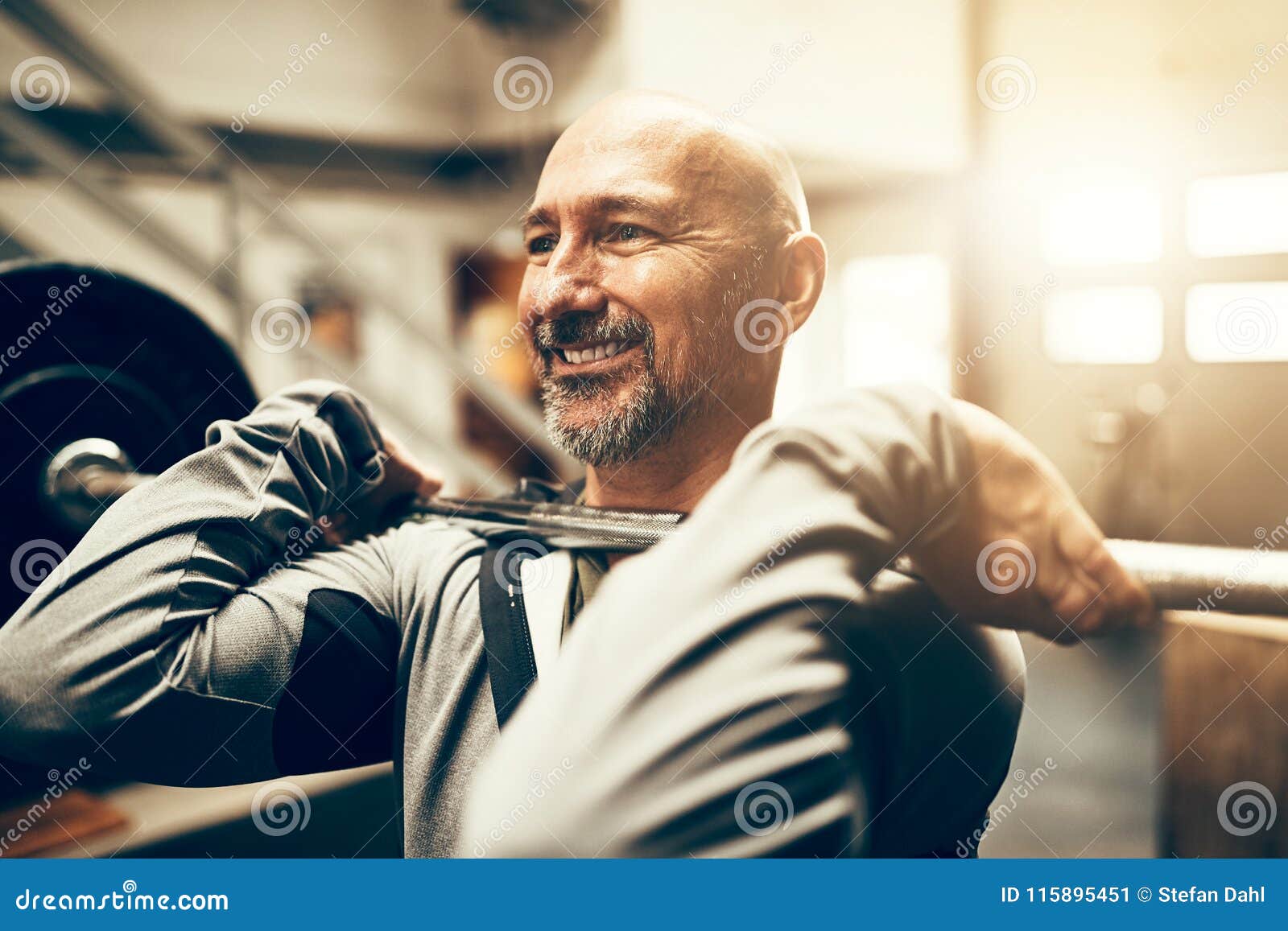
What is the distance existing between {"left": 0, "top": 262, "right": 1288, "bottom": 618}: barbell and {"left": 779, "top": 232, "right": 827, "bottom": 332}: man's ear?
0.28 meters

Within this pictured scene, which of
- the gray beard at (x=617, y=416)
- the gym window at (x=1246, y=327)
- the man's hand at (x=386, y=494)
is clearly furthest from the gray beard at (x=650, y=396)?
the gym window at (x=1246, y=327)

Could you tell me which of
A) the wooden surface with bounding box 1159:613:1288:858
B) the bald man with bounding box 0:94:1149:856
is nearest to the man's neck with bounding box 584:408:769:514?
the bald man with bounding box 0:94:1149:856

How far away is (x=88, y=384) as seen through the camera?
3.32ft

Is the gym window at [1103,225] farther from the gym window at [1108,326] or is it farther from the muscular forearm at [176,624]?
the muscular forearm at [176,624]

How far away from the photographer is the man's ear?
3.02ft

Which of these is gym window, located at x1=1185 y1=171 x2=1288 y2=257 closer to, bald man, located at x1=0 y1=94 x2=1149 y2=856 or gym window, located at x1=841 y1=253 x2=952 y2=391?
gym window, located at x1=841 y1=253 x2=952 y2=391

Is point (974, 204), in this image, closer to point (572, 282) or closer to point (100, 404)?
point (572, 282)

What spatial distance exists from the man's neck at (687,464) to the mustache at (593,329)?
113 millimetres

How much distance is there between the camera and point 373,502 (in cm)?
101

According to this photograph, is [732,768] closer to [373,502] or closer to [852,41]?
[373,502]

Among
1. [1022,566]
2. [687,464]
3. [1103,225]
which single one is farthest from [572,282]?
Answer: [1103,225]

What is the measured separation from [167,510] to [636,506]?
47 cm

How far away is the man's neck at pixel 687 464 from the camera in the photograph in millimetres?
924
